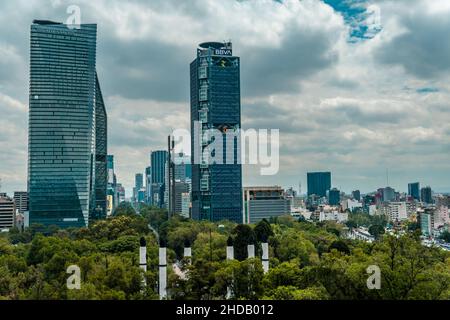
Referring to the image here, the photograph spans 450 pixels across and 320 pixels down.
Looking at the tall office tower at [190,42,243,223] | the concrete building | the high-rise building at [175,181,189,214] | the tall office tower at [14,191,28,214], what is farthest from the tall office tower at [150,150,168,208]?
the tall office tower at [190,42,243,223]

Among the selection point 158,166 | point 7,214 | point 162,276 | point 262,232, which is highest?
point 158,166

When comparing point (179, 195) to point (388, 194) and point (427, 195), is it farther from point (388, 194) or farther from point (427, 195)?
point (427, 195)

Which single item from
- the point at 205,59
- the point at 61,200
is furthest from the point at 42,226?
the point at 205,59

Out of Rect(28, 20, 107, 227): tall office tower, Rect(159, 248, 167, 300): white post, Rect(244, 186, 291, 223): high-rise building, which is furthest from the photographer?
Rect(244, 186, 291, 223): high-rise building

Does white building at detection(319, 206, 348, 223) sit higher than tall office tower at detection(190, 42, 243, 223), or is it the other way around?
tall office tower at detection(190, 42, 243, 223)

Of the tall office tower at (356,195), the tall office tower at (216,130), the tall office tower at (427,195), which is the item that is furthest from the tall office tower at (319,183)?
the tall office tower at (216,130)

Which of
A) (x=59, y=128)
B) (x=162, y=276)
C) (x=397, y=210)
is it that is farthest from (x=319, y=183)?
(x=162, y=276)

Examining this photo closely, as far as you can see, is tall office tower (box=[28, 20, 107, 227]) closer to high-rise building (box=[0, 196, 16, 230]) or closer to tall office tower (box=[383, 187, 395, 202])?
high-rise building (box=[0, 196, 16, 230])

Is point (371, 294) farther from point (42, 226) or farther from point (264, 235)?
point (42, 226)
